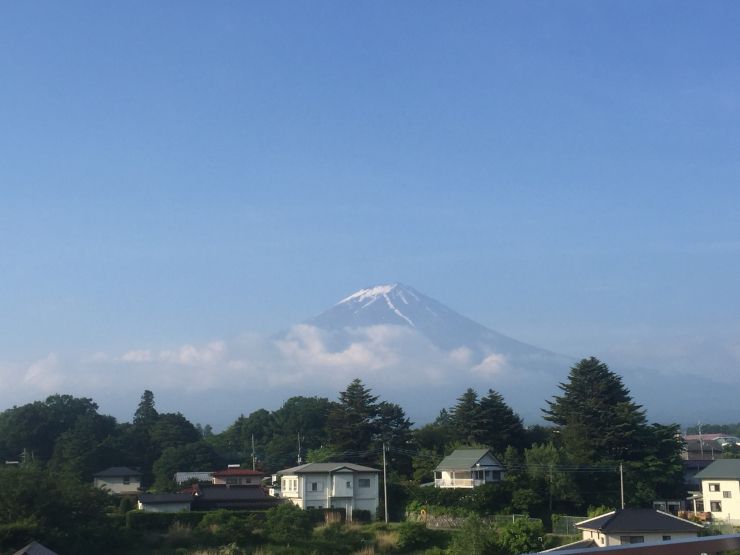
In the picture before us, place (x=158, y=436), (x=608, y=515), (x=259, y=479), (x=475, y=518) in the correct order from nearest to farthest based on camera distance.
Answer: (x=475, y=518), (x=608, y=515), (x=259, y=479), (x=158, y=436)

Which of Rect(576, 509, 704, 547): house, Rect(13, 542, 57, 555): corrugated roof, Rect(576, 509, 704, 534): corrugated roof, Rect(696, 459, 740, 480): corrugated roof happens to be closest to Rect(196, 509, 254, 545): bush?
Rect(13, 542, 57, 555): corrugated roof

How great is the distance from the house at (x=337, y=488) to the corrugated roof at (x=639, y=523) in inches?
381

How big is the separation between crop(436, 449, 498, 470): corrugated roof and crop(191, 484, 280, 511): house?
7118 millimetres

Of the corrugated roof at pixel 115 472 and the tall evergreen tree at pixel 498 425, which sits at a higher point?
the tall evergreen tree at pixel 498 425

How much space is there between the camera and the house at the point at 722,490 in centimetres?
3106

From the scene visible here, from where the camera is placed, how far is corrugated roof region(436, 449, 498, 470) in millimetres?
34406

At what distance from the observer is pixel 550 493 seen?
3169 cm

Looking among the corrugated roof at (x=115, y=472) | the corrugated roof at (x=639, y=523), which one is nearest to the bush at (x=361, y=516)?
the corrugated roof at (x=639, y=523)

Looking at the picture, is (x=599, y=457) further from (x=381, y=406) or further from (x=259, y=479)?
(x=259, y=479)

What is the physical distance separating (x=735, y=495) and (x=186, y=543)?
19.7m

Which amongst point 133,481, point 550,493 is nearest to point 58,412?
point 133,481

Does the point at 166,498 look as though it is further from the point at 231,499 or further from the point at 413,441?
the point at 413,441

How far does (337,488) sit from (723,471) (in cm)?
1451

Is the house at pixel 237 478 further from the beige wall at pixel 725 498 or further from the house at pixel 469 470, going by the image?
the beige wall at pixel 725 498
